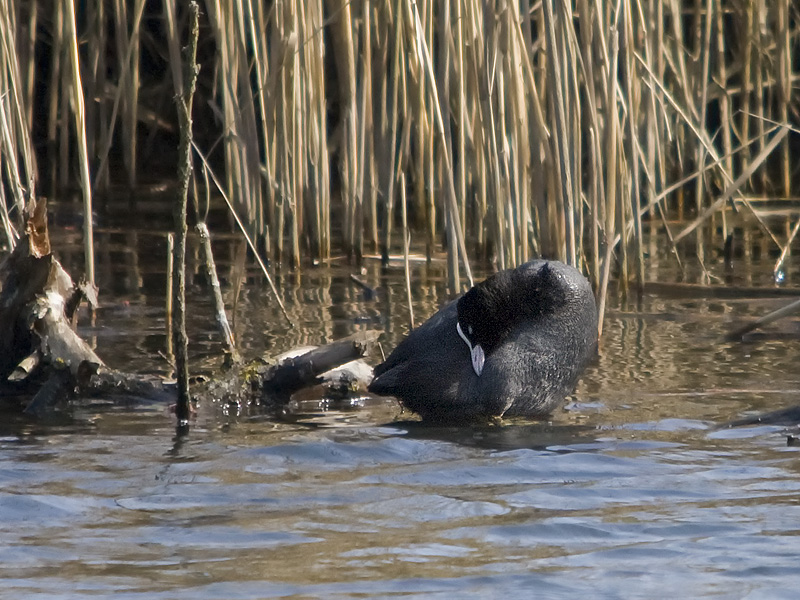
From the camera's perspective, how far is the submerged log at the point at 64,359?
462cm

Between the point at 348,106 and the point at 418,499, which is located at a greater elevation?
the point at 348,106

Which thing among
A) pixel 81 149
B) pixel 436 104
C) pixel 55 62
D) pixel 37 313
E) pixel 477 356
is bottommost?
pixel 477 356

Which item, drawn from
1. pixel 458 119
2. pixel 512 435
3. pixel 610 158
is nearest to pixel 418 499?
pixel 512 435

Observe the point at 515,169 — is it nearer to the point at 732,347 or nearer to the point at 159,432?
the point at 732,347

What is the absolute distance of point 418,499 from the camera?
3516 millimetres

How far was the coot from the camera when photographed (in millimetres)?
4652

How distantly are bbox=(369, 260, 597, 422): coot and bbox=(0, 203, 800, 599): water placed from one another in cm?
11

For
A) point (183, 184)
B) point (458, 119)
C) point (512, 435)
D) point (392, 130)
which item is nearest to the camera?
point (183, 184)

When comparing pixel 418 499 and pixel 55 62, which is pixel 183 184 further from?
pixel 55 62

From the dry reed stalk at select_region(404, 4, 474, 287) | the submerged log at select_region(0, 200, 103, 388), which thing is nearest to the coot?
the dry reed stalk at select_region(404, 4, 474, 287)

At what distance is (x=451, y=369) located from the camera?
473cm

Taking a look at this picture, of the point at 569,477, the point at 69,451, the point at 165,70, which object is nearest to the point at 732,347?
the point at 569,477

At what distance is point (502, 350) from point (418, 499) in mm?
1348

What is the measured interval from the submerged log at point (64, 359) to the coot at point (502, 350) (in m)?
0.24
